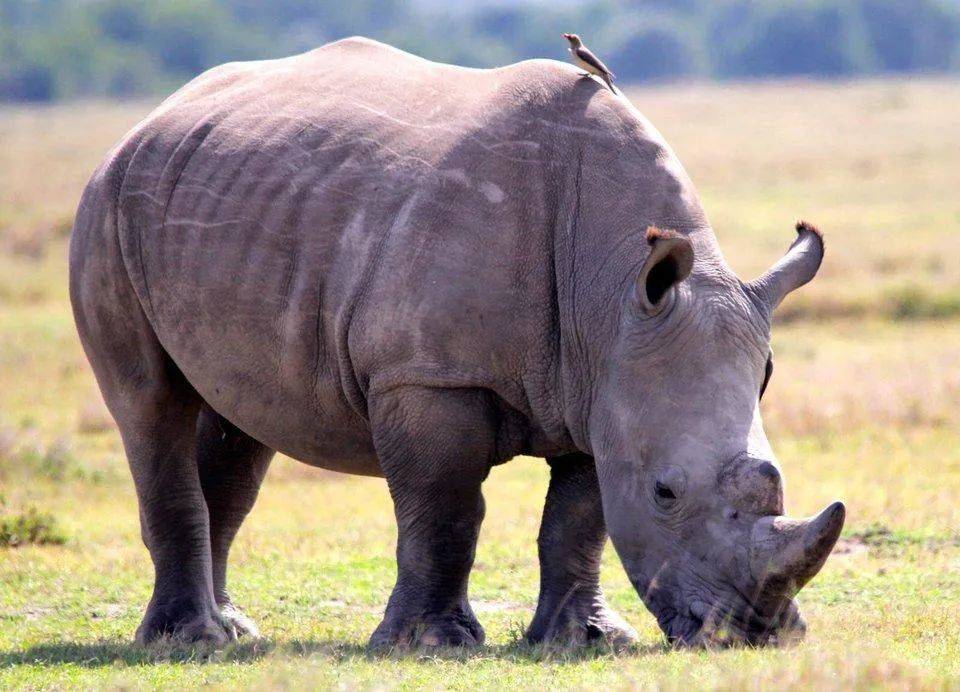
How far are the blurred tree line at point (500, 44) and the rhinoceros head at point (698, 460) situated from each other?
334ft

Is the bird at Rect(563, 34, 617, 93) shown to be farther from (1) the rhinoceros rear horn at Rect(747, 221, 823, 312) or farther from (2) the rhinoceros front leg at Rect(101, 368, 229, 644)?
(2) the rhinoceros front leg at Rect(101, 368, 229, 644)

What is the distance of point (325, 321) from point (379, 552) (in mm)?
3342

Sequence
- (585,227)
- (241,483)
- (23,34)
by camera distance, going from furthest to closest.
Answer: (23,34) < (241,483) < (585,227)

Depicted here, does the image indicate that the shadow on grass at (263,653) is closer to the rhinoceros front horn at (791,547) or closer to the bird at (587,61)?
the rhinoceros front horn at (791,547)

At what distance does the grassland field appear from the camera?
6.17 meters

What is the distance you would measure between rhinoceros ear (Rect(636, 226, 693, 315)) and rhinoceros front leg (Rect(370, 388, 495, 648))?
0.82 metres

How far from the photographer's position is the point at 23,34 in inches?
4624

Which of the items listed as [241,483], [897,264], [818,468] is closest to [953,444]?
[818,468]

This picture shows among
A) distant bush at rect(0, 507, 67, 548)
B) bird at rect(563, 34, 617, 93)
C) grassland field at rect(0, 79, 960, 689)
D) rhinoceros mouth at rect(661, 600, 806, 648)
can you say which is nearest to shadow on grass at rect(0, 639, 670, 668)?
grassland field at rect(0, 79, 960, 689)

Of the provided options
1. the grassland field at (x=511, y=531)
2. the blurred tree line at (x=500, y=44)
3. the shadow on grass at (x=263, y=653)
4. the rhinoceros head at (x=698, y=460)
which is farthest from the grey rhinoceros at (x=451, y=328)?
the blurred tree line at (x=500, y=44)

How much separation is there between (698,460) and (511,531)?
4.67 metres

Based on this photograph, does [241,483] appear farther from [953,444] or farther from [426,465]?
[953,444]

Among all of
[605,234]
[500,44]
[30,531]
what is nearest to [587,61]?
[605,234]

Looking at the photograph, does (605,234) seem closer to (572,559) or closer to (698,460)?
(698,460)
